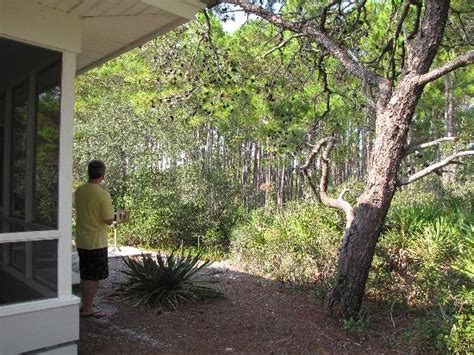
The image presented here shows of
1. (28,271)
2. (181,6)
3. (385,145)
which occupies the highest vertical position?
(181,6)

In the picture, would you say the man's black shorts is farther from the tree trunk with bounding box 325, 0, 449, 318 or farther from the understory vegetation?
the understory vegetation

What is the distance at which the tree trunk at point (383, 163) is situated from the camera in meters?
5.41

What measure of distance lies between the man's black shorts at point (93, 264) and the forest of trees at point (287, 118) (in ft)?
8.99

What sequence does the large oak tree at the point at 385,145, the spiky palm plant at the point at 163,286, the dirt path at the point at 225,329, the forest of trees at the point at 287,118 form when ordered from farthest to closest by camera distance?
1. the spiky palm plant at the point at 163,286
2. the forest of trees at the point at 287,118
3. the large oak tree at the point at 385,145
4. the dirt path at the point at 225,329

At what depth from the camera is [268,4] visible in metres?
7.68

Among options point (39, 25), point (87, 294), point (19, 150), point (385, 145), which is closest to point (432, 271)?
point (385, 145)

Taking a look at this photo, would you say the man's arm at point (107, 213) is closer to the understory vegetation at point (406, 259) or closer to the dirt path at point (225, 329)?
the dirt path at point (225, 329)

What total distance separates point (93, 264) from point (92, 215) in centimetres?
51

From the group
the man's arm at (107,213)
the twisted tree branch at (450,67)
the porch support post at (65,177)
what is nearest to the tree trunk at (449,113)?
the twisted tree branch at (450,67)

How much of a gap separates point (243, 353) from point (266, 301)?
188 centimetres

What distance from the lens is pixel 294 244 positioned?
8406 mm

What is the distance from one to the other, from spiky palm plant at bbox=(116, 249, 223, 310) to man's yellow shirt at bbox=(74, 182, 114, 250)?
3.85ft

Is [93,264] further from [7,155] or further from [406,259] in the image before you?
[406,259]

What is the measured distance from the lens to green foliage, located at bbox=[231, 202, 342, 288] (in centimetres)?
767
